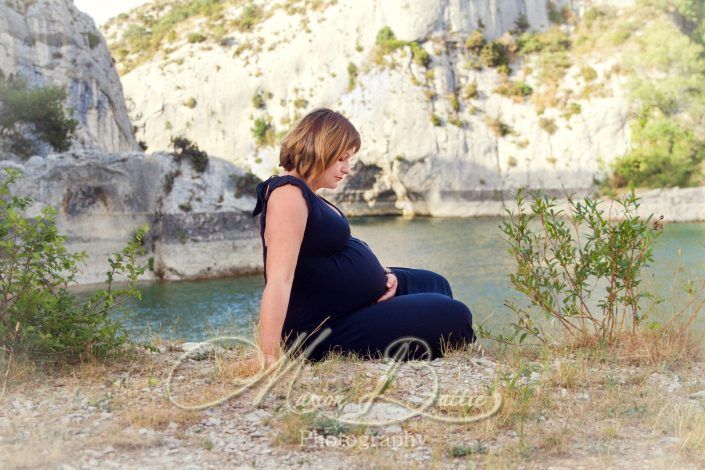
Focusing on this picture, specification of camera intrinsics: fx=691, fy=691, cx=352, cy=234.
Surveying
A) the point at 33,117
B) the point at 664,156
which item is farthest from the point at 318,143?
the point at 664,156

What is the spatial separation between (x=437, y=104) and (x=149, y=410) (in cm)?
4150

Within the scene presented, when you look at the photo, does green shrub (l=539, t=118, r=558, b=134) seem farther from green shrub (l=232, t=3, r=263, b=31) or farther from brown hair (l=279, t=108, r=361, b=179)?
brown hair (l=279, t=108, r=361, b=179)

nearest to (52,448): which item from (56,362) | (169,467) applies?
(169,467)

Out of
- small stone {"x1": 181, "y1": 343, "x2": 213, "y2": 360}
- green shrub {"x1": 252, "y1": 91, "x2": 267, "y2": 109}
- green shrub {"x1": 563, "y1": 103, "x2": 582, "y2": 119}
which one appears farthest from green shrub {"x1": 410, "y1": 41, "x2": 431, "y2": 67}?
small stone {"x1": 181, "y1": 343, "x2": 213, "y2": 360}

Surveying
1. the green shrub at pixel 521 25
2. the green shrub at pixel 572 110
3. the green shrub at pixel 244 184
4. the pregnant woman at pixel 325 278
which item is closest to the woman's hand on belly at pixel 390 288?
the pregnant woman at pixel 325 278

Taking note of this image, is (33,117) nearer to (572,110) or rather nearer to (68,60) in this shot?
(68,60)

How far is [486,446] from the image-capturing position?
326cm

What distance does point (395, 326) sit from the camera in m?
4.58

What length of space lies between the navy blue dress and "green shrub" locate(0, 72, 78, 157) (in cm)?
2316

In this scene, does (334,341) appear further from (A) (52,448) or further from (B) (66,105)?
(B) (66,105)

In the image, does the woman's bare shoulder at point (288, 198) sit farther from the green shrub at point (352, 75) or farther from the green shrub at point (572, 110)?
the green shrub at point (352, 75)

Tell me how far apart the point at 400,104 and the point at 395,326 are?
3946cm

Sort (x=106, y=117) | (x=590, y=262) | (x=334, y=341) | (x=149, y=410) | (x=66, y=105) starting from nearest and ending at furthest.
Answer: (x=149, y=410), (x=334, y=341), (x=590, y=262), (x=66, y=105), (x=106, y=117)

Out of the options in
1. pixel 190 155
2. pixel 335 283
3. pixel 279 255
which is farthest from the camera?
pixel 190 155
